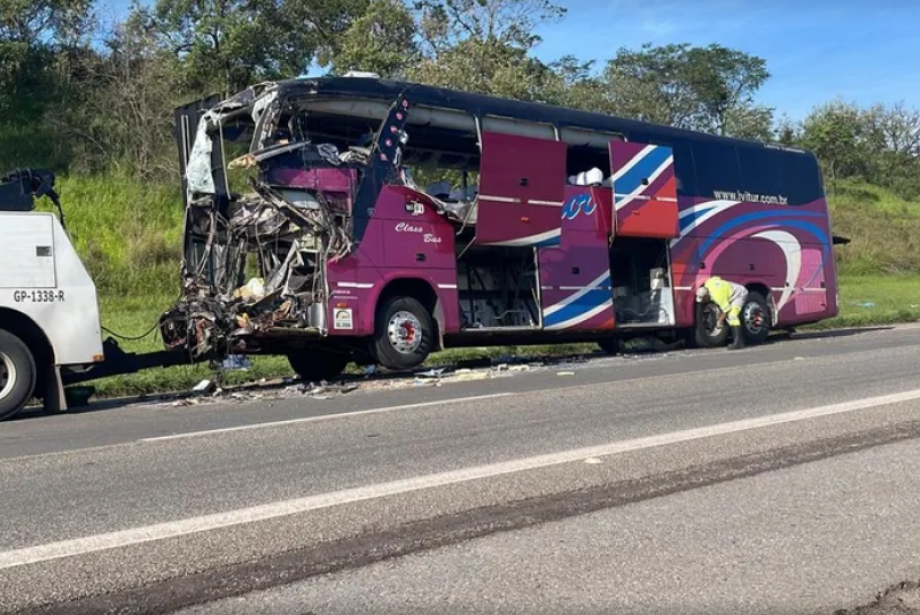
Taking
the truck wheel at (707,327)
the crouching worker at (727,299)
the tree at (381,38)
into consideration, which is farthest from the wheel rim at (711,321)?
the tree at (381,38)

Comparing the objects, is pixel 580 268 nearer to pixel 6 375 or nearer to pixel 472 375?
pixel 472 375

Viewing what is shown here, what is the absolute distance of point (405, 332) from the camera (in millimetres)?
13125

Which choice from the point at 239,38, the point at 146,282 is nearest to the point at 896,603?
the point at 146,282

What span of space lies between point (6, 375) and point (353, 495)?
587 centimetres

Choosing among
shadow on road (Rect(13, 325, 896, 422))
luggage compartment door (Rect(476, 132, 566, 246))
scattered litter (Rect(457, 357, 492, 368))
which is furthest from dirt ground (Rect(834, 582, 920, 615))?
scattered litter (Rect(457, 357, 492, 368))

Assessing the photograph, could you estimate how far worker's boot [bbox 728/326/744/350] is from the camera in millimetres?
17406

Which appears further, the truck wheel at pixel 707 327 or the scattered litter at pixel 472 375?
the truck wheel at pixel 707 327

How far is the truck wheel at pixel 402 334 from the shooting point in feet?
42.4

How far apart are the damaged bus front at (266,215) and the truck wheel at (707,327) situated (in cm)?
691

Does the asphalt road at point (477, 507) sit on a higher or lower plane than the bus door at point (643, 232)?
lower

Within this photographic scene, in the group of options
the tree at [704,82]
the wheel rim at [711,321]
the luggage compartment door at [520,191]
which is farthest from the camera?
the tree at [704,82]

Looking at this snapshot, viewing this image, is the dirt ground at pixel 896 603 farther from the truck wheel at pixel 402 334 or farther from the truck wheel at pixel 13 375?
the truck wheel at pixel 402 334

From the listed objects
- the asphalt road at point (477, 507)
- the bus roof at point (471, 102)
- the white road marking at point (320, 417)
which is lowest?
the asphalt road at point (477, 507)

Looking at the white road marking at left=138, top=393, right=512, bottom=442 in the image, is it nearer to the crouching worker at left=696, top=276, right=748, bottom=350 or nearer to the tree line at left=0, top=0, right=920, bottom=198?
the crouching worker at left=696, top=276, right=748, bottom=350
